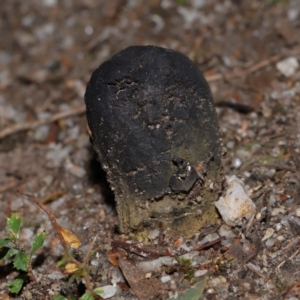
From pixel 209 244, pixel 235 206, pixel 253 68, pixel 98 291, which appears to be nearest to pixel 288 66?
pixel 253 68

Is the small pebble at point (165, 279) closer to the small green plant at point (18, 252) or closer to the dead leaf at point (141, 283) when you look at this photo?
the dead leaf at point (141, 283)

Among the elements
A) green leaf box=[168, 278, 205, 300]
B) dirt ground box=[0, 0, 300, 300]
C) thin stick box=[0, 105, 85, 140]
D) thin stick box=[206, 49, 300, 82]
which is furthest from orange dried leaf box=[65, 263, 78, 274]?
thin stick box=[206, 49, 300, 82]

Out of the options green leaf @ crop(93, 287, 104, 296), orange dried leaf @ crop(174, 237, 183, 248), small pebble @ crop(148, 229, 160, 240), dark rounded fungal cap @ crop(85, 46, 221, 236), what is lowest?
orange dried leaf @ crop(174, 237, 183, 248)

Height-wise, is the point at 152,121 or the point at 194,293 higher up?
the point at 152,121

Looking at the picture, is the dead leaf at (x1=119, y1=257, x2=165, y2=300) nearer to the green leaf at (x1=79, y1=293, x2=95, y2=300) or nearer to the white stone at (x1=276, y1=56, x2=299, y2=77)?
the green leaf at (x1=79, y1=293, x2=95, y2=300)

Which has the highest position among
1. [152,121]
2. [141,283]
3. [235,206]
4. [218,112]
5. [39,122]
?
[152,121]

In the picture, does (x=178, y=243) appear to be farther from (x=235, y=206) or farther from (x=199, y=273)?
(x=235, y=206)
